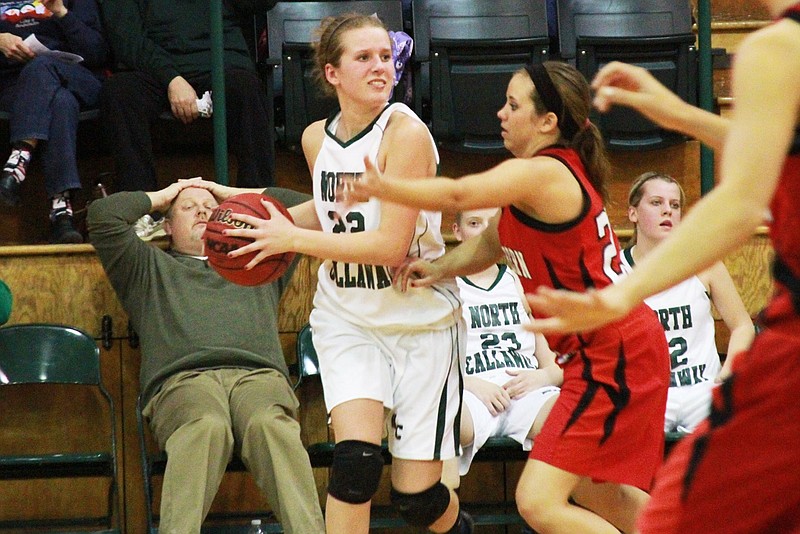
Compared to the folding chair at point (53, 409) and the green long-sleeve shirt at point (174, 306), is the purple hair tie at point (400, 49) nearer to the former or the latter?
the green long-sleeve shirt at point (174, 306)

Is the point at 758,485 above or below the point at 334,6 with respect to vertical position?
below

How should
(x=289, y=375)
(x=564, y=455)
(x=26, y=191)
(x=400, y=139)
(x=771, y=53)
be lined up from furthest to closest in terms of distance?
1. (x=26, y=191)
2. (x=289, y=375)
3. (x=400, y=139)
4. (x=564, y=455)
5. (x=771, y=53)

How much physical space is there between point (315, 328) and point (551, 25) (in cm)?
297

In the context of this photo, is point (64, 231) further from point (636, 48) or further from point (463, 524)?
point (636, 48)

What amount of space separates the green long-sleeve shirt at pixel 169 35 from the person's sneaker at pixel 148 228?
32.5 inches

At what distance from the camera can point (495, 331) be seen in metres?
4.96

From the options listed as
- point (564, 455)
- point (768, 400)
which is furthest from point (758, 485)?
point (564, 455)

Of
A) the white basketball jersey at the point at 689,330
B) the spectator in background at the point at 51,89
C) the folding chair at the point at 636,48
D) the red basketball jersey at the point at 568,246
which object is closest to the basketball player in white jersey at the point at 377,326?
the red basketball jersey at the point at 568,246

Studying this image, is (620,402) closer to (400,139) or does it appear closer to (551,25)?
(400,139)

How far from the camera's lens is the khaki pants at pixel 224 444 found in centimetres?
419

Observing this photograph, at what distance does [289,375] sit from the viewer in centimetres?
506

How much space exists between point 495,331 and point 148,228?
62.9 inches

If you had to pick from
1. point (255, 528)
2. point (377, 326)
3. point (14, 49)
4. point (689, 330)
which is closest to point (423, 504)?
point (377, 326)

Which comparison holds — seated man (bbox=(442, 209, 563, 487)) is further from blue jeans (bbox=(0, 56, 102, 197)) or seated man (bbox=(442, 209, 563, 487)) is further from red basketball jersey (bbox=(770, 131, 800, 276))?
red basketball jersey (bbox=(770, 131, 800, 276))
